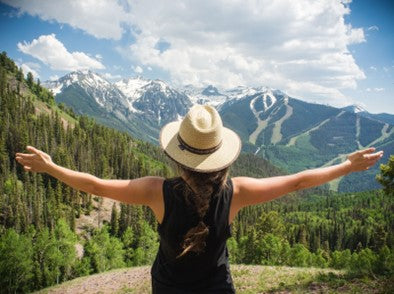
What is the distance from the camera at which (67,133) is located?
5315 inches

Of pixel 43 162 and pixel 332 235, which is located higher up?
pixel 43 162

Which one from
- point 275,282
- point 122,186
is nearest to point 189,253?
point 122,186

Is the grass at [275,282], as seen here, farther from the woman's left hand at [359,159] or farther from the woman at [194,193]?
the woman at [194,193]

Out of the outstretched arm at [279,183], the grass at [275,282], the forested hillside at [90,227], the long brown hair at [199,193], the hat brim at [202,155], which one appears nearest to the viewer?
the hat brim at [202,155]

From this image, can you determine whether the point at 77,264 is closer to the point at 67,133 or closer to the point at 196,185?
the point at 196,185

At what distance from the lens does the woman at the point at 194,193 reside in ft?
11.3

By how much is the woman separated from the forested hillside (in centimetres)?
30

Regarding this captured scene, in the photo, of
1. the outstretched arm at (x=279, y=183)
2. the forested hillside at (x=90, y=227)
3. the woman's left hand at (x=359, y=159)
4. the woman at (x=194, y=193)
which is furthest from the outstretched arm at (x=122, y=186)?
the woman's left hand at (x=359, y=159)

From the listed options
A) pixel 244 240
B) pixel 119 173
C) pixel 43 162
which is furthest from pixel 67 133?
pixel 43 162

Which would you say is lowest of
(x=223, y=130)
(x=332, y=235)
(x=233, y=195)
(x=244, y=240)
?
(x=332, y=235)

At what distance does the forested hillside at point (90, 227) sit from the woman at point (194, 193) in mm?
299

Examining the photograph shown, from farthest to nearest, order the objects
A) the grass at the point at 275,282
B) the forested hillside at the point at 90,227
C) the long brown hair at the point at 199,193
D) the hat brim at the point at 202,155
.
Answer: the forested hillside at the point at 90,227 → the grass at the point at 275,282 → the long brown hair at the point at 199,193 → the hat brim at the point at 202,155

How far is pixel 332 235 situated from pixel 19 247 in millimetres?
101493

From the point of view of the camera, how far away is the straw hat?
338 centimetres
